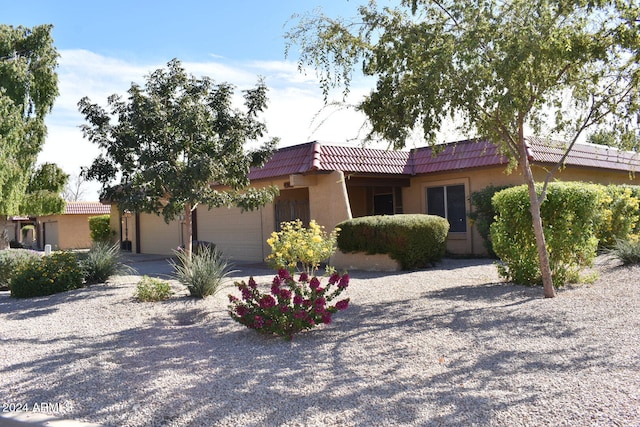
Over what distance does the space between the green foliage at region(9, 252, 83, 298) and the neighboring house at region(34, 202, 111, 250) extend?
26.6 m

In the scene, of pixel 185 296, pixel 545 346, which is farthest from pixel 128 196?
pixel 545 346

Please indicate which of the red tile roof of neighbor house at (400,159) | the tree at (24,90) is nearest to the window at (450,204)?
the red tile roof of neighbor house at (400,159)

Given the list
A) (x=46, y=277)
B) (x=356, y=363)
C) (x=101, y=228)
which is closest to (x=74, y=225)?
(x=101, y=228)

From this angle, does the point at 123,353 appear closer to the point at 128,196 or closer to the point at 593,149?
the point at 128,196

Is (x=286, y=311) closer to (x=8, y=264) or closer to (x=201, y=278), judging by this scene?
(x=201, y=278)

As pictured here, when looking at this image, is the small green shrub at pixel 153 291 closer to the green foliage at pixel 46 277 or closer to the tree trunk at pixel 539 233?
the green foliage at pixel 46 277

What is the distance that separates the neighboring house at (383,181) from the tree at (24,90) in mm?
9680

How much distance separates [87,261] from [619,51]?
10865 mm

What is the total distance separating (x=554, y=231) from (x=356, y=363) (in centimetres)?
519

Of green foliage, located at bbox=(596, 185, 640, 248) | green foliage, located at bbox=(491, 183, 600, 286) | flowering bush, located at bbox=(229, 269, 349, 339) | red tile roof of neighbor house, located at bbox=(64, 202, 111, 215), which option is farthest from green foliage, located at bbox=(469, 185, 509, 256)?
red tile roof of neighbor house, located at bbox=(64, 202, 111, 215)

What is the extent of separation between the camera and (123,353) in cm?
659

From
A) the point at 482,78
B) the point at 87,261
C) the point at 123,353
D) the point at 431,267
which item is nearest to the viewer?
the point at 123,353

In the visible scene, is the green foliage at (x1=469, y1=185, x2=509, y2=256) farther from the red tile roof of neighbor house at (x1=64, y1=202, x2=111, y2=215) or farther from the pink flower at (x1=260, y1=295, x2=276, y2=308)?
the red tile roof of neighbor house at (x1=64, y1=202, x2=111, y2=215)

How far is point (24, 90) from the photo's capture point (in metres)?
25.4
